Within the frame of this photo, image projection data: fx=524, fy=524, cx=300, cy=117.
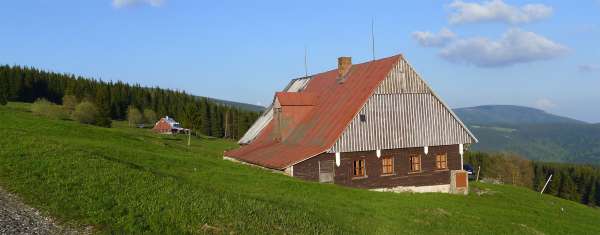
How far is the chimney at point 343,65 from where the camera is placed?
124 ft

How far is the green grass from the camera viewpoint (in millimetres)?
13664

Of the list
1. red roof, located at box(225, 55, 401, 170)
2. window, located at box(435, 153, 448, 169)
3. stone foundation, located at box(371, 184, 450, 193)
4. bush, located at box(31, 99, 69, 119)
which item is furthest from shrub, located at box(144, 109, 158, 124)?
stone foundation, located at box(371, 184, 450, 193)

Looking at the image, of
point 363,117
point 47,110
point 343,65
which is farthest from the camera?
point 47,110

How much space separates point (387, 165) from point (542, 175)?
7846 cm

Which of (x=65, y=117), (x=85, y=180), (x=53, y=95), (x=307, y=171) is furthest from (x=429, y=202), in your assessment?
(x=53, y=95)

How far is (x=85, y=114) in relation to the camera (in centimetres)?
8631

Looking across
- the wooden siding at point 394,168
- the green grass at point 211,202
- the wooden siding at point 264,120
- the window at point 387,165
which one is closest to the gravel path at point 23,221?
the green grass at point 211,202

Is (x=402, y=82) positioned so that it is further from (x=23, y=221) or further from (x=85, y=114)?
(x=85, y=114)

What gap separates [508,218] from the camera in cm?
2466

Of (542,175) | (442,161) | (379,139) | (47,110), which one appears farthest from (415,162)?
(542,175)

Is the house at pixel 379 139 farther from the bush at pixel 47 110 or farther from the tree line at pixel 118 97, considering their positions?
the tree line at pixel 118 97

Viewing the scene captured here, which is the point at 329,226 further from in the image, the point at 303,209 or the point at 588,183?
the point at 588,183

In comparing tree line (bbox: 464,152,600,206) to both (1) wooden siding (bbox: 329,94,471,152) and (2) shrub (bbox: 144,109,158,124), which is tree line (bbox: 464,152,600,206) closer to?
(1) wooden siding (bbox: 329,94,471,152)

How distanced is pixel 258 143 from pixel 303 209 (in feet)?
71.8
